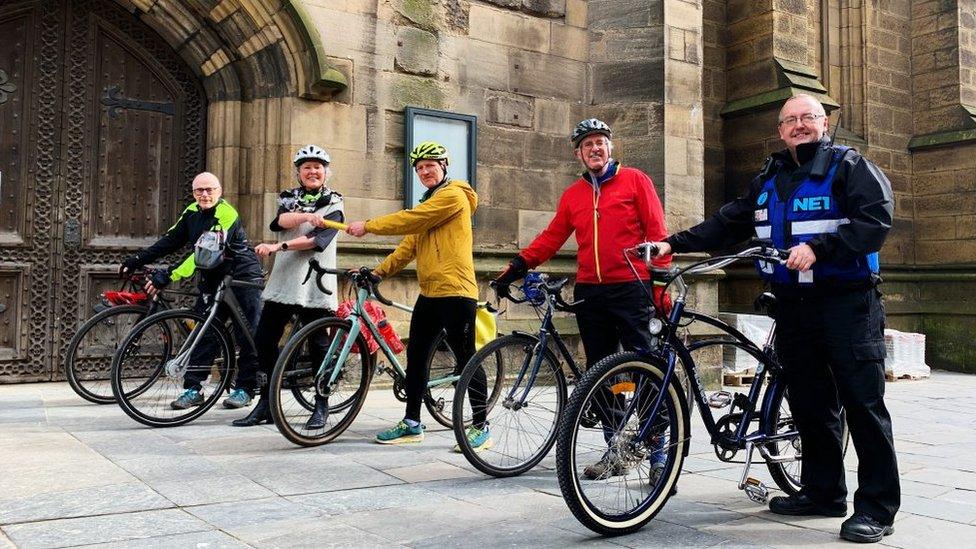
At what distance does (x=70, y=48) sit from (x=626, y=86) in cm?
523

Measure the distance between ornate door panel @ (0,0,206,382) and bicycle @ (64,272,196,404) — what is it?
1.21 metres

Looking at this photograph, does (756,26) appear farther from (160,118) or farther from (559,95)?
(160,118)

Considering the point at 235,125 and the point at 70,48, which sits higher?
the point at 70,48

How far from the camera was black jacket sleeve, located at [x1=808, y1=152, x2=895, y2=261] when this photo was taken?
324 centimetres

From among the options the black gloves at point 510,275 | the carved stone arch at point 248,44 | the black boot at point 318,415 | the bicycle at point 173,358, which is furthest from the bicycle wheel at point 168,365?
the carved stone arch at point 248,44

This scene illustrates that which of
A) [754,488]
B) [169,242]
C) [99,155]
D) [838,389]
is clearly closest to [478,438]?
[754,488]

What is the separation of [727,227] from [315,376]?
97.5 inches

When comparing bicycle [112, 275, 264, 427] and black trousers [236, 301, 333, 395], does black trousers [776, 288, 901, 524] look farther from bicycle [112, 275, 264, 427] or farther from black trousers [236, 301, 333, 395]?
bicycle [112, 275, 264, 427]

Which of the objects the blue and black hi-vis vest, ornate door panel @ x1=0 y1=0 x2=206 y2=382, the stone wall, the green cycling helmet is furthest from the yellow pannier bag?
the stone wall

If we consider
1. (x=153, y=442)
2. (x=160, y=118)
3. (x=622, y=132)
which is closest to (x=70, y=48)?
(x=160, y=118)

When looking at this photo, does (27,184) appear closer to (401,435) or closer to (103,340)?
(103,340)

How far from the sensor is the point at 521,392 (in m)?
4.23

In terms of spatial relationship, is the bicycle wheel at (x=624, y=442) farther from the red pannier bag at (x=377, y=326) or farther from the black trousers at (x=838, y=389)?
the red pannier bag at (x=377, y=326)

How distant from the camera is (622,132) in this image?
8.77m
